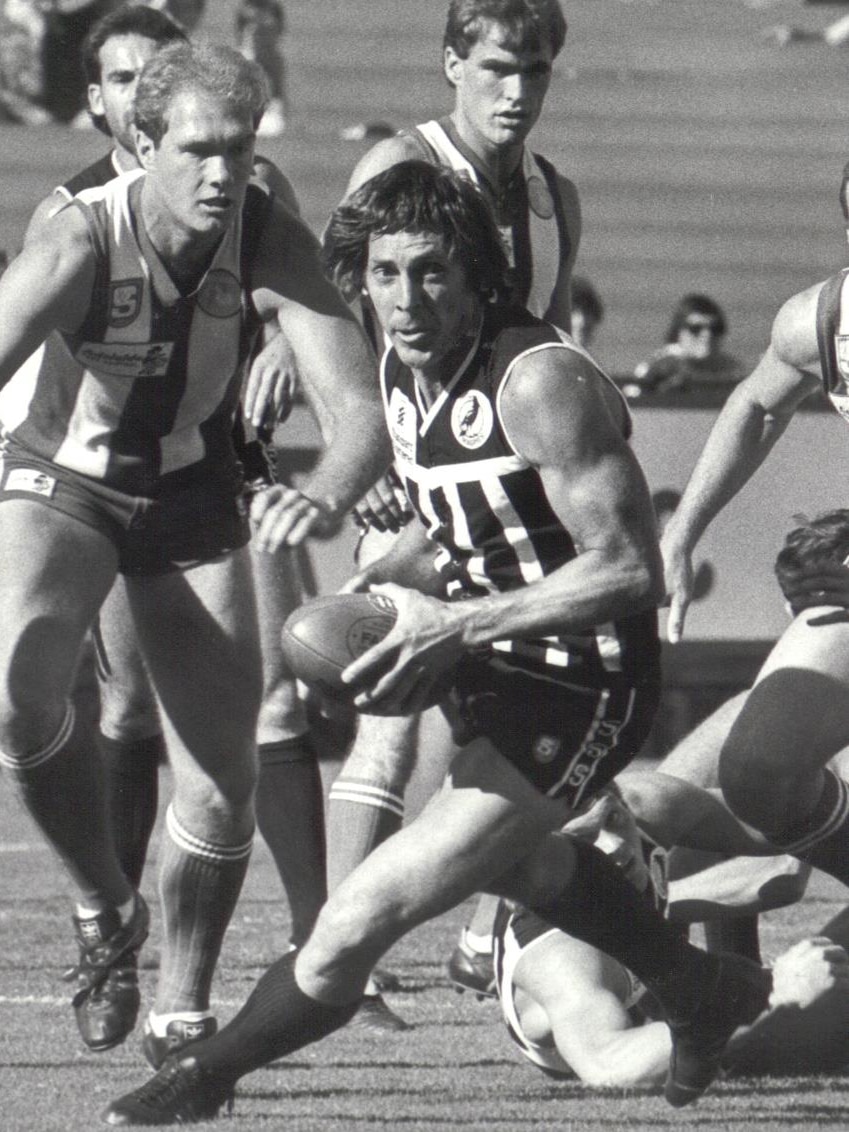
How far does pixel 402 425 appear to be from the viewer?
4.36m

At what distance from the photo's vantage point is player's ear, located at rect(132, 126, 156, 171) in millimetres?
4566

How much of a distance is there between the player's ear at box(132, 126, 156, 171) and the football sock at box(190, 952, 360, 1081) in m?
1.57

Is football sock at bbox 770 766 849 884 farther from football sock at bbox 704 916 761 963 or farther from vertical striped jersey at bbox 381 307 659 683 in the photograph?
vertical striped jersey at bbox 381 307 659 683

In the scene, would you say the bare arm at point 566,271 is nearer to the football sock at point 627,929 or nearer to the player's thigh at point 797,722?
the player's thigh at point 797,722

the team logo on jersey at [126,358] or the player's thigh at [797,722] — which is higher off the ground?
the team logo on jersey at [126,358]

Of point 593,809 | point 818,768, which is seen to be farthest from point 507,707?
point 818,768

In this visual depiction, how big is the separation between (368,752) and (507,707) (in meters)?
1.44

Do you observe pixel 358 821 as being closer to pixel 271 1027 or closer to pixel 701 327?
pixel 271 1027

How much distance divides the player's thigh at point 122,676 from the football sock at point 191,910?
2.28 ft

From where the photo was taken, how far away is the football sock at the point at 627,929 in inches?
171

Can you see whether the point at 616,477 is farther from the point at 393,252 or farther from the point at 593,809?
the point at 593,809

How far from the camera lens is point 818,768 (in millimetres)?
5008

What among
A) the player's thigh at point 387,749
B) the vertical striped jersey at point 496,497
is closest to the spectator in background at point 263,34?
the player's thigh at point 387,749

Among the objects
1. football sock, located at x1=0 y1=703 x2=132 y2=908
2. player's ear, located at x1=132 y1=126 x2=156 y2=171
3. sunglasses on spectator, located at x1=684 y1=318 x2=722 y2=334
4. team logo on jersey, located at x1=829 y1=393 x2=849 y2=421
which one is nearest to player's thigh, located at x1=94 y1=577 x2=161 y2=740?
football sock, located at x1=0 y1=703 x2=132 y2=908
